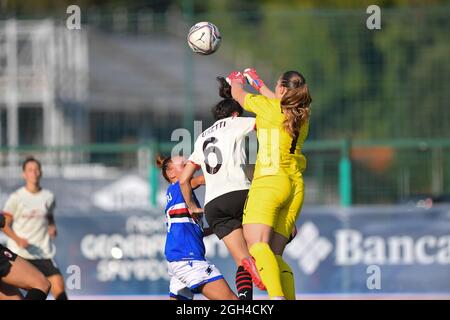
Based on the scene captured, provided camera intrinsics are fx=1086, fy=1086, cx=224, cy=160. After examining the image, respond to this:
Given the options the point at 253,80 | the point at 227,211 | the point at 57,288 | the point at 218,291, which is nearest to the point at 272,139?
the point at 253,80

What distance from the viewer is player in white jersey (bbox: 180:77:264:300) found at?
9.72m

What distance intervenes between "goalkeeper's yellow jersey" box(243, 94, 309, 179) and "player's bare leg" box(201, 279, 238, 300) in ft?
3.87

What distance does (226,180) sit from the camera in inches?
385

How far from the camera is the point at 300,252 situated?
16422 millimetres

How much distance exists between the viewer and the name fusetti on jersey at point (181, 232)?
32.6 feet

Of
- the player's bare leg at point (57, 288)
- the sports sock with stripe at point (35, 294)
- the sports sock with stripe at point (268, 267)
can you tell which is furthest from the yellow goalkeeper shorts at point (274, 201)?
the player's bare leg at point (57, 288)

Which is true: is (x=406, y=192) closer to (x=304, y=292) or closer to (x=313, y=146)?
(x=313, y=146)

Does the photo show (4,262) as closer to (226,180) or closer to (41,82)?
(226,180)

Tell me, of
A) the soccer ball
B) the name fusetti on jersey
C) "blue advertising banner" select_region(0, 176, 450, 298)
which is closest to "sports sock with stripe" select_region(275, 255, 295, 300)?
the name fusetti on jersey

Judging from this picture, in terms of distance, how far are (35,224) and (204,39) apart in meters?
4.63

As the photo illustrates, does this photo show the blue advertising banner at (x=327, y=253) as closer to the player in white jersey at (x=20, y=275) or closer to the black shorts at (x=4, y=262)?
the player in white jersey at (x=20, y=275)

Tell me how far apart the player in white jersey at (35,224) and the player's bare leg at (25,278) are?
2711 millimetres

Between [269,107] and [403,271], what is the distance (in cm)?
777
